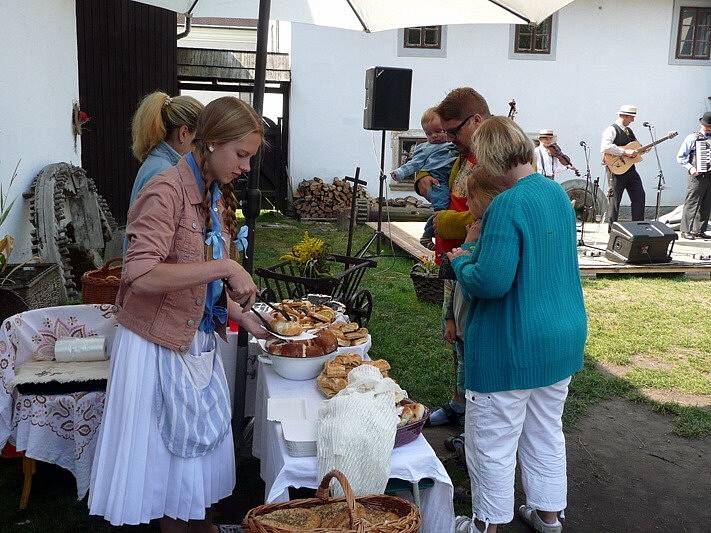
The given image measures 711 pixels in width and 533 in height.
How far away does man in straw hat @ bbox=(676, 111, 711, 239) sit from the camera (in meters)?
11.3

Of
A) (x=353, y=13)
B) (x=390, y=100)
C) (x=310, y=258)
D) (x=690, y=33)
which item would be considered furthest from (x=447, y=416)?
(x=690, y=33)

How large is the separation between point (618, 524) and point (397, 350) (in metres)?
2.62

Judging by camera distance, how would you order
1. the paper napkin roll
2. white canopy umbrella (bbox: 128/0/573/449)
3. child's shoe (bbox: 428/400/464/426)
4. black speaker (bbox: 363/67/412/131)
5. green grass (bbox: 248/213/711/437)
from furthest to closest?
black speaker (bbox: 363/67/412/131), green grass (bbox: 248/213/711/437), child's shoe (bbox: 428/400/464/426), the paper napkin roll, white canopy umbrella (bbox: 128/0/573/449)

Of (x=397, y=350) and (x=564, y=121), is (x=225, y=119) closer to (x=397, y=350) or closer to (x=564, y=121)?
(x=397, y=350)

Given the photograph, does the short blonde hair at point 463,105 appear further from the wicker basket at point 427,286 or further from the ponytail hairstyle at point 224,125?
the wicker basket at point 427,286

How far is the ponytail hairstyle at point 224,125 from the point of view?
2.31m

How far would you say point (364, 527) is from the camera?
174 centimetres

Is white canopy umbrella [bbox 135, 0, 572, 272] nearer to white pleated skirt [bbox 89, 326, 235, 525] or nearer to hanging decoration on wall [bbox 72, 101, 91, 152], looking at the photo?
white pleated skirt [bbox 89, 326, 235, 525]

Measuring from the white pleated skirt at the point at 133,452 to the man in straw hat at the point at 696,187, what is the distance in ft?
35.6

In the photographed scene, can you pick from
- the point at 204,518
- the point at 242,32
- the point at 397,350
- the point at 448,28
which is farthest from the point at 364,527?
the point at 242,32

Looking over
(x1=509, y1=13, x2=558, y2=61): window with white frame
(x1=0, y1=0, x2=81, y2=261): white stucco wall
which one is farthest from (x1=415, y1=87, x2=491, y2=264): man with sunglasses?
(x1=509, y1=13, x2=558, y2=61): window with white frame

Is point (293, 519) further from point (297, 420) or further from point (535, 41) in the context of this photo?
point (535, 41)

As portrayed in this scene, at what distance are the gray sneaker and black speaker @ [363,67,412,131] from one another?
7364 millimetres

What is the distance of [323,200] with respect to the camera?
46.8 feet
